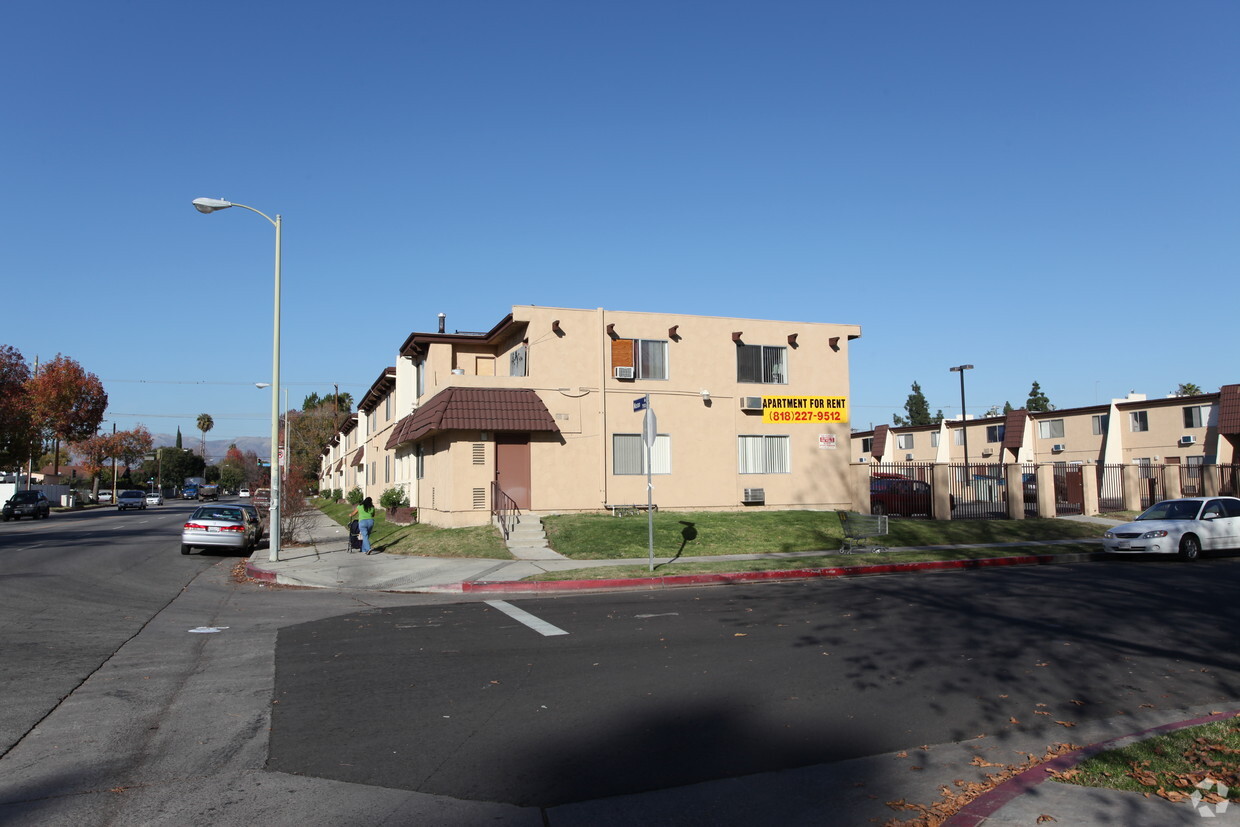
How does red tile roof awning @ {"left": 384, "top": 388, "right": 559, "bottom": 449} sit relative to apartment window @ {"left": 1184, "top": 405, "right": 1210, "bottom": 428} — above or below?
below

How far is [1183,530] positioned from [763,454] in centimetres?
1225

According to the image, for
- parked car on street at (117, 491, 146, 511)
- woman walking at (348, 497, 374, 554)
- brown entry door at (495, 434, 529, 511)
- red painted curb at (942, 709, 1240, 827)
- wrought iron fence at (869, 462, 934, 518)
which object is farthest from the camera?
parked car on street at (117, 491, 146, 511)

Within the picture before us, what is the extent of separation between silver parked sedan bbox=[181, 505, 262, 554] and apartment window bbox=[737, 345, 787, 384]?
51.8ft

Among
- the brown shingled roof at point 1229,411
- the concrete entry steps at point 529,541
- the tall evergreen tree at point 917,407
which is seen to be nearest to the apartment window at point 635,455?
the concrete entry steps at point 529,541

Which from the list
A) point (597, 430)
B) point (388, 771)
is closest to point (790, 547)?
point (597, 430)

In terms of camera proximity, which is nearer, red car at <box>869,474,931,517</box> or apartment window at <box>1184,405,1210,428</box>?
red car at <box>869,474,931,517</box>

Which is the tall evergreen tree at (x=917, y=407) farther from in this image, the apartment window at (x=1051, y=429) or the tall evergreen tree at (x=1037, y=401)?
the apartment window at (x=1051, y=429)

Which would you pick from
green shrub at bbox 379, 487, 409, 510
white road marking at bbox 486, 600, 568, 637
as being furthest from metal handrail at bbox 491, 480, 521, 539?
white road marking at bbox 486, 600, 568, 637

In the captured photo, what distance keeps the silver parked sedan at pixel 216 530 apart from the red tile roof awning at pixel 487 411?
550 centimetres

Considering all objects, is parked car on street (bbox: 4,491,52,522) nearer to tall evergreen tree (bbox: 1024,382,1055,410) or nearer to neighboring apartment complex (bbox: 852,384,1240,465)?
neighboring apartment complex (bbox: 852,384,1240,465)

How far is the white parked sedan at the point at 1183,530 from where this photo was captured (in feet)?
64.2

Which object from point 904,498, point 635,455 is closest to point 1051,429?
point 904,498

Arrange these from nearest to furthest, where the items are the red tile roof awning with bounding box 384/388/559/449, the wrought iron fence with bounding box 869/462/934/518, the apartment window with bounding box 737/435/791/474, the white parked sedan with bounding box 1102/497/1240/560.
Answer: the white parked sedan with bounding box 1102/497/1240/560 → the red tile roof awning with bounding box 384/388/559/449 → the apartment window with bounding box 737/435/791/474 → the wrought iron fence with bounding box 869/462/934/518

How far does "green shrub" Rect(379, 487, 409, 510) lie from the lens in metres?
31.9
